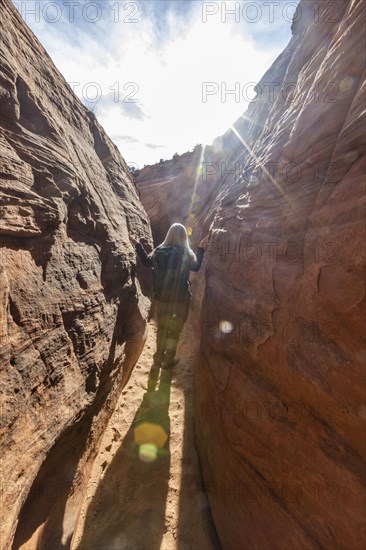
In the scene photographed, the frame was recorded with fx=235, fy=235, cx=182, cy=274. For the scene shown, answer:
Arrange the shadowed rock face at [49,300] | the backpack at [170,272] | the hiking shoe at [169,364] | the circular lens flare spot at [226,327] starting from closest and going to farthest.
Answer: the shadowed rock face at [49,300] < the circular lens flare spot at [226,327] < the backpack at [170,272] < the hiking shoe at [169,364]

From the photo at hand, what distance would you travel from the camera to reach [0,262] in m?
2.28

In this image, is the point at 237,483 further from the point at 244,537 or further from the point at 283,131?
the point at 283,131

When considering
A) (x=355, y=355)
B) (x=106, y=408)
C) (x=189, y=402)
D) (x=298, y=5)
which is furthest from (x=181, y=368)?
(x=298, y=5)

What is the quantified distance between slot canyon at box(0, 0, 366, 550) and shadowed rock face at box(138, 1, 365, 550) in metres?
0.02

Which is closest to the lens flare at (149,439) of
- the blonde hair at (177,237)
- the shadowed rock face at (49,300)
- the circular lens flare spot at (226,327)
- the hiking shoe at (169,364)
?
the shadowed rock face at (49,300)

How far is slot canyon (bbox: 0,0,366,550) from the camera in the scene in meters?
2.35

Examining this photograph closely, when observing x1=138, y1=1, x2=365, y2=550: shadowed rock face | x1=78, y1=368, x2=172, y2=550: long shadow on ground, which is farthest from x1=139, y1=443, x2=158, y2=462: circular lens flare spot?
x1=138, y1=1, x2=365, y2=550: shadowed rock face

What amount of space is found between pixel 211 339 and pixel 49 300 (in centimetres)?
310

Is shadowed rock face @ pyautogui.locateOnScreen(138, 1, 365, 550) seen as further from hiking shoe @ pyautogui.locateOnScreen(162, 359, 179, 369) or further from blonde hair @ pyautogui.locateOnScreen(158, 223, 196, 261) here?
hiking shoe @ pyautogui.locateOnScreen(162, 359, 179, 369)

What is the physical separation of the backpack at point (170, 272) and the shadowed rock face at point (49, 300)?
133cm

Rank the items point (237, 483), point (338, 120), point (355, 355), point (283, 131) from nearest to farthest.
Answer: point (355, 355) < point (338, 120) < point (237, 483) < point (283, 131)

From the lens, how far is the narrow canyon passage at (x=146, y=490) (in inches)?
141

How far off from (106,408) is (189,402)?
2383 mm

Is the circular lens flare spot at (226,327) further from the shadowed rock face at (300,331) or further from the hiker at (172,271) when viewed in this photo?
the hiker at (172,271)
